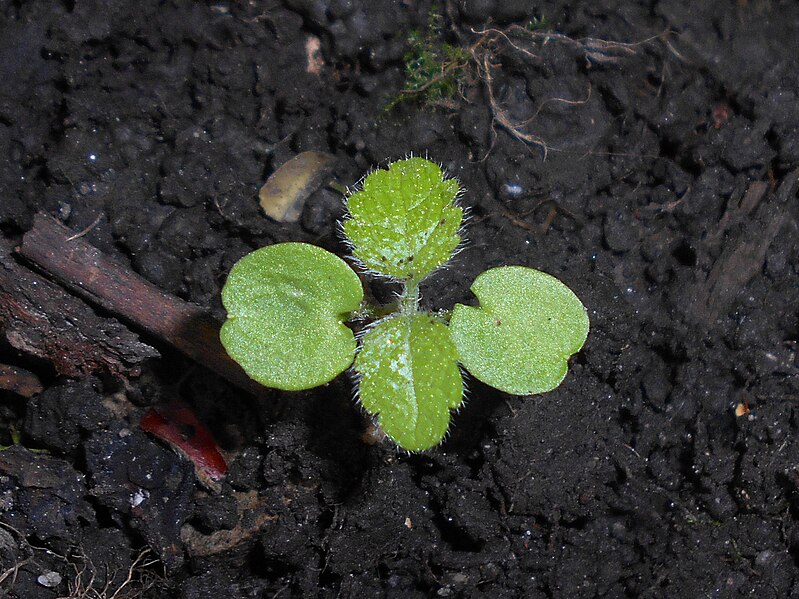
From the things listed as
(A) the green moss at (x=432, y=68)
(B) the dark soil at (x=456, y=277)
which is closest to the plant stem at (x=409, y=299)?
(B) the dark soil at (x=456, y=277)

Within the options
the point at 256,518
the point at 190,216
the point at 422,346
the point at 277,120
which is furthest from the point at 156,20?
the point at 256,518

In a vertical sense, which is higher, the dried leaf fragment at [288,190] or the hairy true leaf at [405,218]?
the hairy true leaf at [405,218]

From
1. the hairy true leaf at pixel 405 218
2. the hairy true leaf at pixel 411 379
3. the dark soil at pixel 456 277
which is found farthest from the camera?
the dark soil at pixel 456 277

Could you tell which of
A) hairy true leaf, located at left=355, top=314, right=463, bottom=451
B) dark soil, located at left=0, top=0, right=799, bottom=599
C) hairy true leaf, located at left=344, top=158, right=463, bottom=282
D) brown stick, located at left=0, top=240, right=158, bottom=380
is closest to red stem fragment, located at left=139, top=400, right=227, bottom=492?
dark soil, located at left=0, top=0, right=799, bottom=599

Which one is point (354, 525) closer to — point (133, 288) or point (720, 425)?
point (133, 288)

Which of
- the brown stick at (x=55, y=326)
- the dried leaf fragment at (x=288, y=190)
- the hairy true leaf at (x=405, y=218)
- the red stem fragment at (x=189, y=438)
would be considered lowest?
the red stem fragment at (x=189, y=438)

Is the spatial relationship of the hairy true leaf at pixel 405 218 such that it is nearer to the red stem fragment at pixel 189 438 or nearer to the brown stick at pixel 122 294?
the brown stick at pixel 122 294

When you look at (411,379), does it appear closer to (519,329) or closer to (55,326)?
(519,329)

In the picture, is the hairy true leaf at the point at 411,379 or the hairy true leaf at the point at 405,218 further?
the hairy true leaf at the point at 405,218
